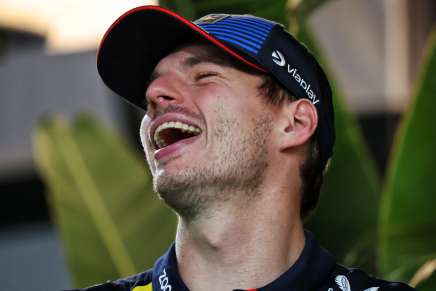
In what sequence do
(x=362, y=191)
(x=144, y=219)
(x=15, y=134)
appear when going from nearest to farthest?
(x=362, y=191) → (x=144, y=219) → (x=15, y=134)

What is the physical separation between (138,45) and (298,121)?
404mm

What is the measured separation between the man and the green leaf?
63cm

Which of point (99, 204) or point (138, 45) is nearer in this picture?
point (138, 45)

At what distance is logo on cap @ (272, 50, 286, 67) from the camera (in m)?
1.90

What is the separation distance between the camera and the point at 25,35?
4.90m

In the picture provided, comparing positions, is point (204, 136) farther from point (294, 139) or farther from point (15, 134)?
point (15, 134)

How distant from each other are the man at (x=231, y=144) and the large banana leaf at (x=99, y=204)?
1173 millimetres

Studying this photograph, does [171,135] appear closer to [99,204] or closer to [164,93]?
[164,93]

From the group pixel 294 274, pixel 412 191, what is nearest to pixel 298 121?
pixel 294 274

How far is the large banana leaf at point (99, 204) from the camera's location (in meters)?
3.11

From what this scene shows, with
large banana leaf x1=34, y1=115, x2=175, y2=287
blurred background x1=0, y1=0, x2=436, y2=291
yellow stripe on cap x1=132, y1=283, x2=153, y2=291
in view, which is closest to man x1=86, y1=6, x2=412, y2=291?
yellow stripe on cap x1=132, y1=283, x2=153, y2=291

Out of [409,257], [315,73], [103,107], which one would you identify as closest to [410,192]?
[409,257]

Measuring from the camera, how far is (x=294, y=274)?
1.80m

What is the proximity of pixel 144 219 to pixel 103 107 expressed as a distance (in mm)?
4084
